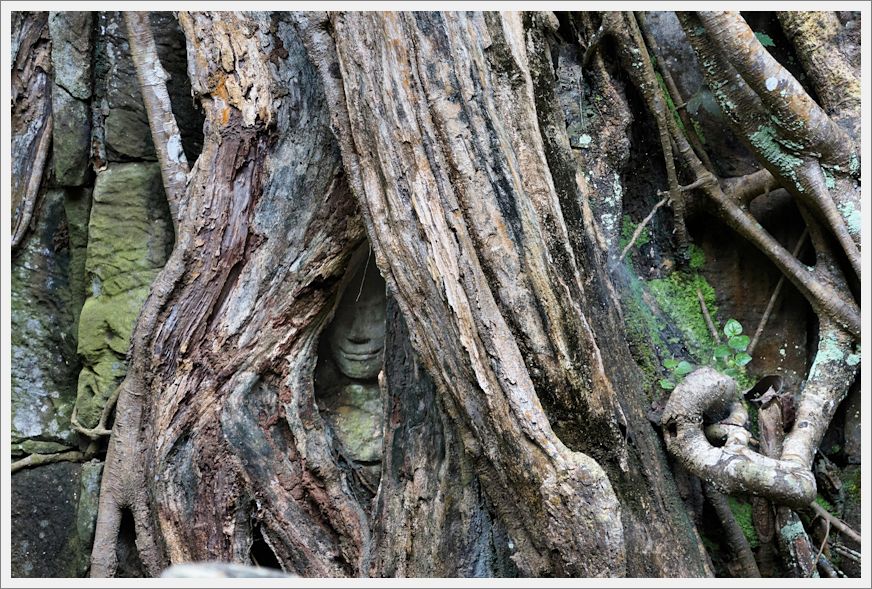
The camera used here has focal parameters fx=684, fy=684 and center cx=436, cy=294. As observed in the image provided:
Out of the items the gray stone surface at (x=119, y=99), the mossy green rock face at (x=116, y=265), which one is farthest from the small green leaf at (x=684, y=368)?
the gray stone surface at (x=119, y=99)

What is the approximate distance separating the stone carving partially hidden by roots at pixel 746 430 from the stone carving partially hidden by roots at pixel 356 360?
72 cm

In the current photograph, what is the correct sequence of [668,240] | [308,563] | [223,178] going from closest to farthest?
[308,563]
[223,178]
[668,240]

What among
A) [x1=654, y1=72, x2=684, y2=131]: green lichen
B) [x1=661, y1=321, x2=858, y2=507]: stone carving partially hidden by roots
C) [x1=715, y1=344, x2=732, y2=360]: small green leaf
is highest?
[x1=654, y1=72, x2=684, y2=131]: green lichen

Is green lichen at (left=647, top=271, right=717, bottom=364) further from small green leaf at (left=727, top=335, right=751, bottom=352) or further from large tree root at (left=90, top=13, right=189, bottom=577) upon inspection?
large tree root at (left=90, top=13, right=189, bottom=577)

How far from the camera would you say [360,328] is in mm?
1757

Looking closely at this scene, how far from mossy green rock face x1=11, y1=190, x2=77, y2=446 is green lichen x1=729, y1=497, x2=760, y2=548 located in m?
1.69

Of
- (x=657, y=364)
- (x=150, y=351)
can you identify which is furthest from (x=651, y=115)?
A: (x=150, y=351)

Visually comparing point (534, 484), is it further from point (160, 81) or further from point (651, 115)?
point (160, 81)

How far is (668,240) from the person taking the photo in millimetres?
1771

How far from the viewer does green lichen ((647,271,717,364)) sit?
1671 mm

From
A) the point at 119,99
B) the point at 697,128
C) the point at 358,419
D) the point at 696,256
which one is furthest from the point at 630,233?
the point at 119,99

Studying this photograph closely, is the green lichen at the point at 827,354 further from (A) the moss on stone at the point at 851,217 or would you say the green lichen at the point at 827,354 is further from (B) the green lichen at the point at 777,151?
(B) the green lichen at the point at 777,151

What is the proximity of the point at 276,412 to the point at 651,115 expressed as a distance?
1.20m

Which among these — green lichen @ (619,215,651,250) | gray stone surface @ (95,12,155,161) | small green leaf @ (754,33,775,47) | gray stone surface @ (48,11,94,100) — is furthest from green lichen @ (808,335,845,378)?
gray stone surface @ (48,11,94,100)
